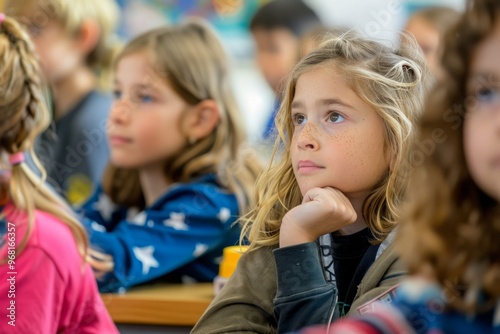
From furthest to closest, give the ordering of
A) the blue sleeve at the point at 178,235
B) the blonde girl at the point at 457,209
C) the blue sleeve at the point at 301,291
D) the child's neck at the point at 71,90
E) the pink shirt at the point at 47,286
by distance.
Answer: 1. the child's neck at the point at 71,90
2. the blue sleeve at the point at 178,235
3. the pink shirt at the point at 47,286
4. the blue sleeve at the point at 301,291
5. the blonde girl at the point at 457,209

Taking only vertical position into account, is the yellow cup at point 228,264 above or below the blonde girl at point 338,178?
below

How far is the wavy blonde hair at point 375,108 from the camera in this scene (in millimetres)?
1296

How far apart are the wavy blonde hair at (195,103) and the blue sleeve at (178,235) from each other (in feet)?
0.25

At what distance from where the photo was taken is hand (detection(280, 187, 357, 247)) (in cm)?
122

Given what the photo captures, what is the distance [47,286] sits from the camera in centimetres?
158

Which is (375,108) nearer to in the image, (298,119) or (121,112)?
(298,119)

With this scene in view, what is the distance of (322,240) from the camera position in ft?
4.43

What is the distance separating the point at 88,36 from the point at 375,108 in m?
2.12

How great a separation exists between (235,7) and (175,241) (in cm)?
226

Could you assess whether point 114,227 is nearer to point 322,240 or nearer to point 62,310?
point 62,310

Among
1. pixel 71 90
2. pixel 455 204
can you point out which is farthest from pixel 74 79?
pixel 455 204

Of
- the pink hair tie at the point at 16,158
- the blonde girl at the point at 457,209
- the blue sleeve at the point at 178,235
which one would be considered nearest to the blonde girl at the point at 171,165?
the blue sleeve at the point at 178,235

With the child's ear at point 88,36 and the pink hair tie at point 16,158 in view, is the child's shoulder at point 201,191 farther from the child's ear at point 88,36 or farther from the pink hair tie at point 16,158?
the child's ear at point 88,36

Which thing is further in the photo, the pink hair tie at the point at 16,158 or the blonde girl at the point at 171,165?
the blonde girl at the point at 171,165
